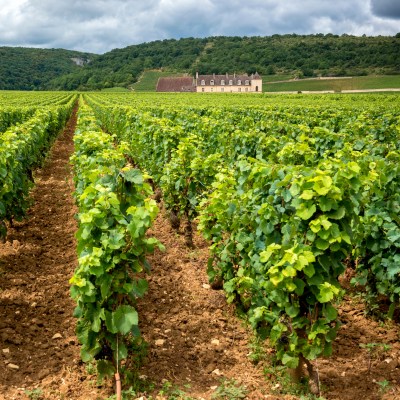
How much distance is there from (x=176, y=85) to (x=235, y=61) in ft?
163

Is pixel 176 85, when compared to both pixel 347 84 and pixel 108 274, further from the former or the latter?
pixel 108 274

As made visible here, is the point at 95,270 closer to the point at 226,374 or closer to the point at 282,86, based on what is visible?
the point at 226,374

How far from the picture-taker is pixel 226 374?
15.3ft

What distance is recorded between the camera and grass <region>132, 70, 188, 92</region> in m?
124

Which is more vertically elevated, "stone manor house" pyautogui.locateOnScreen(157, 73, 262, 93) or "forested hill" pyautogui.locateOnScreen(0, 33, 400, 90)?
"forested hill" pyautogui.locateOnScreen(0, 33, 400, 90)

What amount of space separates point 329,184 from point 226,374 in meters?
2.29

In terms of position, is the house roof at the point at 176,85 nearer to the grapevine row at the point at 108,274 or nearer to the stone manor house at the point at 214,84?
the stone manor house at the point at 214,84

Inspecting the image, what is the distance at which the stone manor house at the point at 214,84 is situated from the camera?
111 meters

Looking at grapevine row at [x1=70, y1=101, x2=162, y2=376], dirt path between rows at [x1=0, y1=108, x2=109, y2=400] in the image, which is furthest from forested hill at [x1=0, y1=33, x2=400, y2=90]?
grapevine row at [x1=70, y1=101, x2=162, y2=376]

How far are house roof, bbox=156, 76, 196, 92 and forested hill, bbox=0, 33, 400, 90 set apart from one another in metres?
20.0

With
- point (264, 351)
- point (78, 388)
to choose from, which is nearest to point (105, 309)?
point (78, 388)

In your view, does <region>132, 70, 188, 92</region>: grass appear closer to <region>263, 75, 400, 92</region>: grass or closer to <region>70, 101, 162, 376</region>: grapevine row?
<region>263, 75, 400, 92</region>: grass

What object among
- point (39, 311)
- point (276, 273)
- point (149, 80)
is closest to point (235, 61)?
point (149, 80)

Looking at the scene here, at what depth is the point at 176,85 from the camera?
11200 cm
